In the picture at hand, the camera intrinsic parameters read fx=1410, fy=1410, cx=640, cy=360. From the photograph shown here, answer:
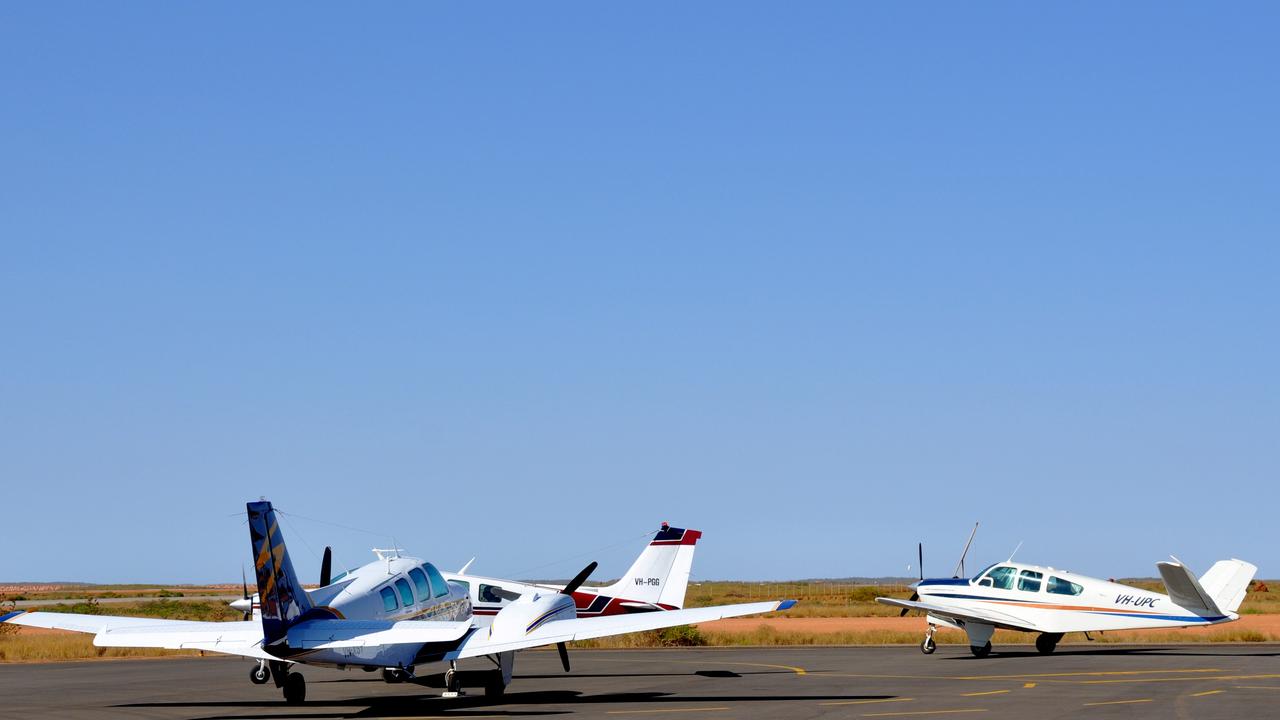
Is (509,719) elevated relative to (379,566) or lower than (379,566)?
lower

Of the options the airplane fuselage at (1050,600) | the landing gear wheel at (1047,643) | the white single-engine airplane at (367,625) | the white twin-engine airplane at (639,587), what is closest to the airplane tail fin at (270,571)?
the white single-engine airplane at (367,625)

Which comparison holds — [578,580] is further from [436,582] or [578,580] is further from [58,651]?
[58,651]

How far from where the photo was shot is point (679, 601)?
33438mm

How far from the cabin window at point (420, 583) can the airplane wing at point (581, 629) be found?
1.60 meters

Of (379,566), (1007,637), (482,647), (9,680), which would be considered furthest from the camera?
(1007,637)

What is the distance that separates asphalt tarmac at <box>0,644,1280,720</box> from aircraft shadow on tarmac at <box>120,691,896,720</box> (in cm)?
3

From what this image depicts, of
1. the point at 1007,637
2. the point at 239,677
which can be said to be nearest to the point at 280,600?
the point at 239,677

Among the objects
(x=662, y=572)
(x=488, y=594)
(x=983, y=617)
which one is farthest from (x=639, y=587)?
(x=983, y=617)

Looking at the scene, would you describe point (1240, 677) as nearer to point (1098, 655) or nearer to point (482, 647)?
point (1098, 655)

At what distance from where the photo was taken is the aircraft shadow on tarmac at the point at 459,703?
20.5m

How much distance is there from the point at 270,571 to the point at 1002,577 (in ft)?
69.9

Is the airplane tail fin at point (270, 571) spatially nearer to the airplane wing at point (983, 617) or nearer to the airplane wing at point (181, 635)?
the airplane wing at point (181, 635)

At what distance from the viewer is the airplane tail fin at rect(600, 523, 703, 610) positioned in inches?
1303

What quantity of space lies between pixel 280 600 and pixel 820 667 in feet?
48.3
